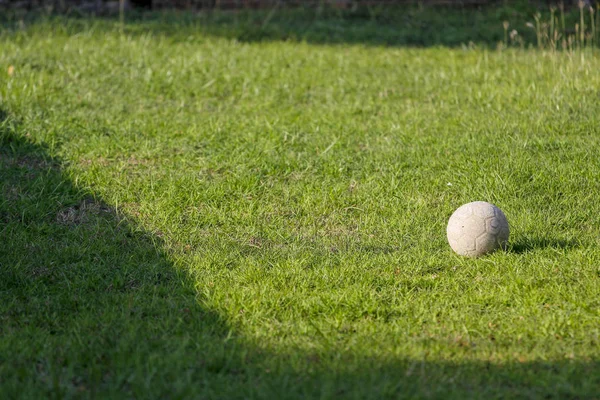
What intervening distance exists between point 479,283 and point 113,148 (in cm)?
382

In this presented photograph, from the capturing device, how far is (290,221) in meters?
6.04

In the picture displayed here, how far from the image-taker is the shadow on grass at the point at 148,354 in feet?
12.2

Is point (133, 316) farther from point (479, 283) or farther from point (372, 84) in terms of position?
point (372, 84)

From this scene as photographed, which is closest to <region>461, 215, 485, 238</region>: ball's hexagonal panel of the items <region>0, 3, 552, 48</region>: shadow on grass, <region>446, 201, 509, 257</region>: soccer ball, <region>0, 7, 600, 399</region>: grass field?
<region>446, 201, 509, 257</region>: soccer ball

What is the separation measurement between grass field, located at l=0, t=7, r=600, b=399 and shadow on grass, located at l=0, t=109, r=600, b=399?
0.05 ft

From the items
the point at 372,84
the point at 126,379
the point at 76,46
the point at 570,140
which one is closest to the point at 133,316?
the point at 126,379

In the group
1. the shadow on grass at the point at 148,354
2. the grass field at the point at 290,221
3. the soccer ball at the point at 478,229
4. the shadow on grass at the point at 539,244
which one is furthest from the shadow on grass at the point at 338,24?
the soccer ball at the point at 478,229

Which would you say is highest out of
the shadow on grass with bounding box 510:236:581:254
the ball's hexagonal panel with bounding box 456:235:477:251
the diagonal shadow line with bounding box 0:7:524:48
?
the diagonal shadow line with bounding box 0:7:524:48

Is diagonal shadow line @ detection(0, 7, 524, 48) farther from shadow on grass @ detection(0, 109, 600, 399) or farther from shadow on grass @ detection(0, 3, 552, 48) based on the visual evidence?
shadow on grass @ detection(0, 109, 600, 399)

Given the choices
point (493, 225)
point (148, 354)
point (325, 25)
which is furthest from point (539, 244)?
point (325, 25)

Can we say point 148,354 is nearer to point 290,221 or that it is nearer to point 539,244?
point 290,221

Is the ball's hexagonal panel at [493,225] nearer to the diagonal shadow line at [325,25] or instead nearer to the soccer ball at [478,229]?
the soccer ball at [478,229]

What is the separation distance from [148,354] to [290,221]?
219 cm

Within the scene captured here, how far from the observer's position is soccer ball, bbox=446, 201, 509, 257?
5141mm
